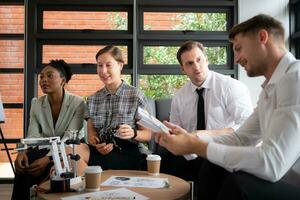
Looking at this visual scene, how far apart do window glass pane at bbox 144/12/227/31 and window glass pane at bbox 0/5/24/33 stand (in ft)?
4.80

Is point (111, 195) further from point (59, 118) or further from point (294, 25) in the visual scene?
point (294, 25)

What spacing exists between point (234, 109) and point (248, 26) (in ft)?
3.53

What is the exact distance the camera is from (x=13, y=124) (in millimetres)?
4059

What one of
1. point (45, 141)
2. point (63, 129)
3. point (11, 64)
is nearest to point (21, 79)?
point (11, 64)

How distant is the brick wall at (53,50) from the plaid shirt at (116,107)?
1.39 metres

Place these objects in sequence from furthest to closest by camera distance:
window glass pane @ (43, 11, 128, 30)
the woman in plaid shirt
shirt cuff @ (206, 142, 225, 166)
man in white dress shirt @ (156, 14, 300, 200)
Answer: window glass pane @ (43, 11, 128, 30) → the woman in plaid shirt → shirt cuff @ (206, 142, 225, 166) → man in white dress shirt @ (156, 14, 300, 200)

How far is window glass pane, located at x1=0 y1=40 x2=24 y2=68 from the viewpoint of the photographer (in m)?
4.02

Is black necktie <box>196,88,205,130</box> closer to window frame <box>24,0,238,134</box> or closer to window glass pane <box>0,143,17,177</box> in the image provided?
window frame <box>24,0,238,134</box>

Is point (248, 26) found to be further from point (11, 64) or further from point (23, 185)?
point (11, 64)

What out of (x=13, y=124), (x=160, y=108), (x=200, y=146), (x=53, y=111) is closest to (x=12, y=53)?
(x=13, y=124)

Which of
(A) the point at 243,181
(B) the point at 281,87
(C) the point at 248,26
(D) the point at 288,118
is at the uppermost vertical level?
(C) the point at 248,26

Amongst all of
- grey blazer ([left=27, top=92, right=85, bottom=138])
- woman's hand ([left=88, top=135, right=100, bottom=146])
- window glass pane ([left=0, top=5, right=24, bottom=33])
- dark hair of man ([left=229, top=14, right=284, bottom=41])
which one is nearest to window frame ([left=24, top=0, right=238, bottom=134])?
window glass pane ([left=0, top=5, right=24, bottom=33])

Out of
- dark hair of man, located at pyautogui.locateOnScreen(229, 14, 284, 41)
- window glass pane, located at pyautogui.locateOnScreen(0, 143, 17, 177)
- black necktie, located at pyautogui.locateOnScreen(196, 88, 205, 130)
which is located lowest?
window glass pane, located at pyautogui.locateOnScreen(0, 143, 17, 177)

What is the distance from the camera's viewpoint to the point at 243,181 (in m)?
1.19
